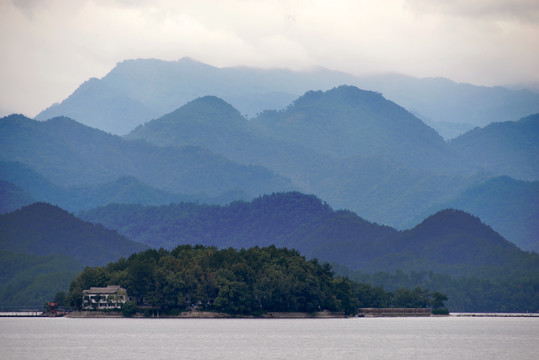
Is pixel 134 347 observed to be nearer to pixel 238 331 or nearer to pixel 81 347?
pixel 81 347

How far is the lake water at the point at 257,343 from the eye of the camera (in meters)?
137

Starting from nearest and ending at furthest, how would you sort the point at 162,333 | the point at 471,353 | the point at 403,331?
the point at 471,353 < the point at 162,333 < the point at 403,331

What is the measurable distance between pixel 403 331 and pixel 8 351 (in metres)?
85.9

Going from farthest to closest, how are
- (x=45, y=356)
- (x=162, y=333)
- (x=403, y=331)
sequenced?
(x=403, y=331) < (x=162, y=333) < (x=45, y=356)

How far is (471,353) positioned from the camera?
143 metres

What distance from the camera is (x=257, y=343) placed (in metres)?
158

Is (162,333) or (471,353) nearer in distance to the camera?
(471,353)

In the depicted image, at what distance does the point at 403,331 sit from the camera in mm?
198375

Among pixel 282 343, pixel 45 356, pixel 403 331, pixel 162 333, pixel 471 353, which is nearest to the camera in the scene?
pixel 45 356

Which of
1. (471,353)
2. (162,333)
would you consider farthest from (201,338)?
(471,353)

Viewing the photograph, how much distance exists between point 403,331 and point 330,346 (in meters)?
49.6

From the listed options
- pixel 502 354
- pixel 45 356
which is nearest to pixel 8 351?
pixel 45 356

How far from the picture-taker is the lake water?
449 feet

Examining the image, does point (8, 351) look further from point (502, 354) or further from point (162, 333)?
point (502, 354)
